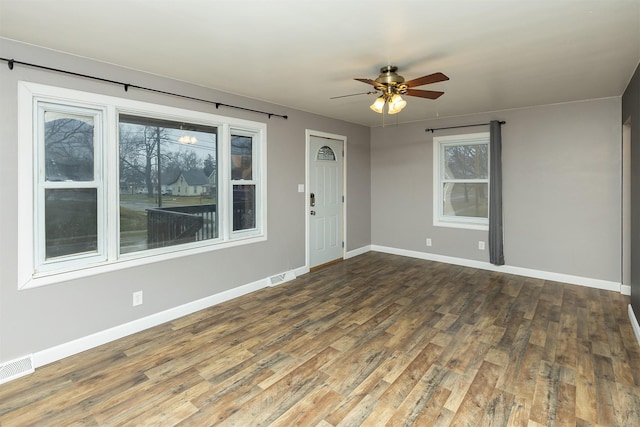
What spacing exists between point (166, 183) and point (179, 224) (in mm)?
472

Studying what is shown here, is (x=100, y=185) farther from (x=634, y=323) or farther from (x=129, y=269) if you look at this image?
(x=634, y=323)

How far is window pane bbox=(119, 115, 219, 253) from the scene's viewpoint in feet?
10.4

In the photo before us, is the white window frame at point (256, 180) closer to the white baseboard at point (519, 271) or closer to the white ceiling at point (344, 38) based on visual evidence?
the white ceiling at point (344, 38)

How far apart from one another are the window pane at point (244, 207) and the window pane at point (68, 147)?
1.60m

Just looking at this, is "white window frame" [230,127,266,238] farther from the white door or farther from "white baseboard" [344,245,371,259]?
"white baseboard" [344,245,371,259]

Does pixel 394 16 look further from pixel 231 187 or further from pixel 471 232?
pixel 471 232

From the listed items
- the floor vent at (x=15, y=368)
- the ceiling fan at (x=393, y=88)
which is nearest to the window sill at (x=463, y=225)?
the ceiling fan at (x=393, y=88)

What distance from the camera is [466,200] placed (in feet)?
18.2

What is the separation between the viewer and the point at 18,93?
246 cm

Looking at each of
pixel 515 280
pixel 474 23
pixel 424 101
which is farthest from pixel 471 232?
pixel 474 23

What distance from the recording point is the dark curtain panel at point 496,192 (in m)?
4.92

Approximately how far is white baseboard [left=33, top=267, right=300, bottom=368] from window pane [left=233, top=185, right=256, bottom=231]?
77cm

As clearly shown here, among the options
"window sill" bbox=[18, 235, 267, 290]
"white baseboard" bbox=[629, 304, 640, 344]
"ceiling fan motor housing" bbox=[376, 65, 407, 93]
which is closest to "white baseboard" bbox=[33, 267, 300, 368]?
"window sill" bbox=[18, 235, 267, 290]

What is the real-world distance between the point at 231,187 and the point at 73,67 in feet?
6.12
